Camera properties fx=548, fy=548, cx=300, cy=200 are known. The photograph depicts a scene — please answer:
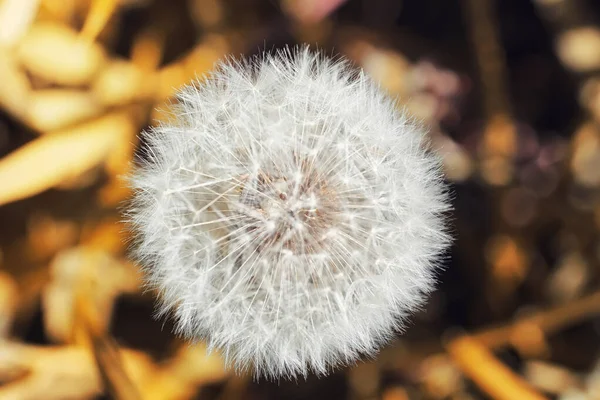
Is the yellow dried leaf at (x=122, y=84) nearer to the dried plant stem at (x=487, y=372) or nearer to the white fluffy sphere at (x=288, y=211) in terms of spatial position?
the white fluffy sphere at (x=288, y=211)

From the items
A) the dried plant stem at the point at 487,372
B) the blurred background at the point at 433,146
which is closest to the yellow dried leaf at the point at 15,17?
the blurred background at the point at 433,146

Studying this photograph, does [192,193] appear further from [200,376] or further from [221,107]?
[200,376]

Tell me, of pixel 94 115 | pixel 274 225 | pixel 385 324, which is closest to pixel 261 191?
pixel 274 225

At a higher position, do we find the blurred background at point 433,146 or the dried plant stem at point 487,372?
the blurred background at point 433,146

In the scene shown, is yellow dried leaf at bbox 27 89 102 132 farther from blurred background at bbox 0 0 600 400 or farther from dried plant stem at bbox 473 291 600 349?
dried plant stem at bbox 473 291 600 349

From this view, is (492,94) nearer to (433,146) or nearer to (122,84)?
(433,146)

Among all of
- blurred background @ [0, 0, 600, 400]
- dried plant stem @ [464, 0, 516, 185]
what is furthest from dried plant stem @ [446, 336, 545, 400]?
dried plant stem @ [464, 0, 516, 185]

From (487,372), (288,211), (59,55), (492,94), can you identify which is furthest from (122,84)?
(487,372)
